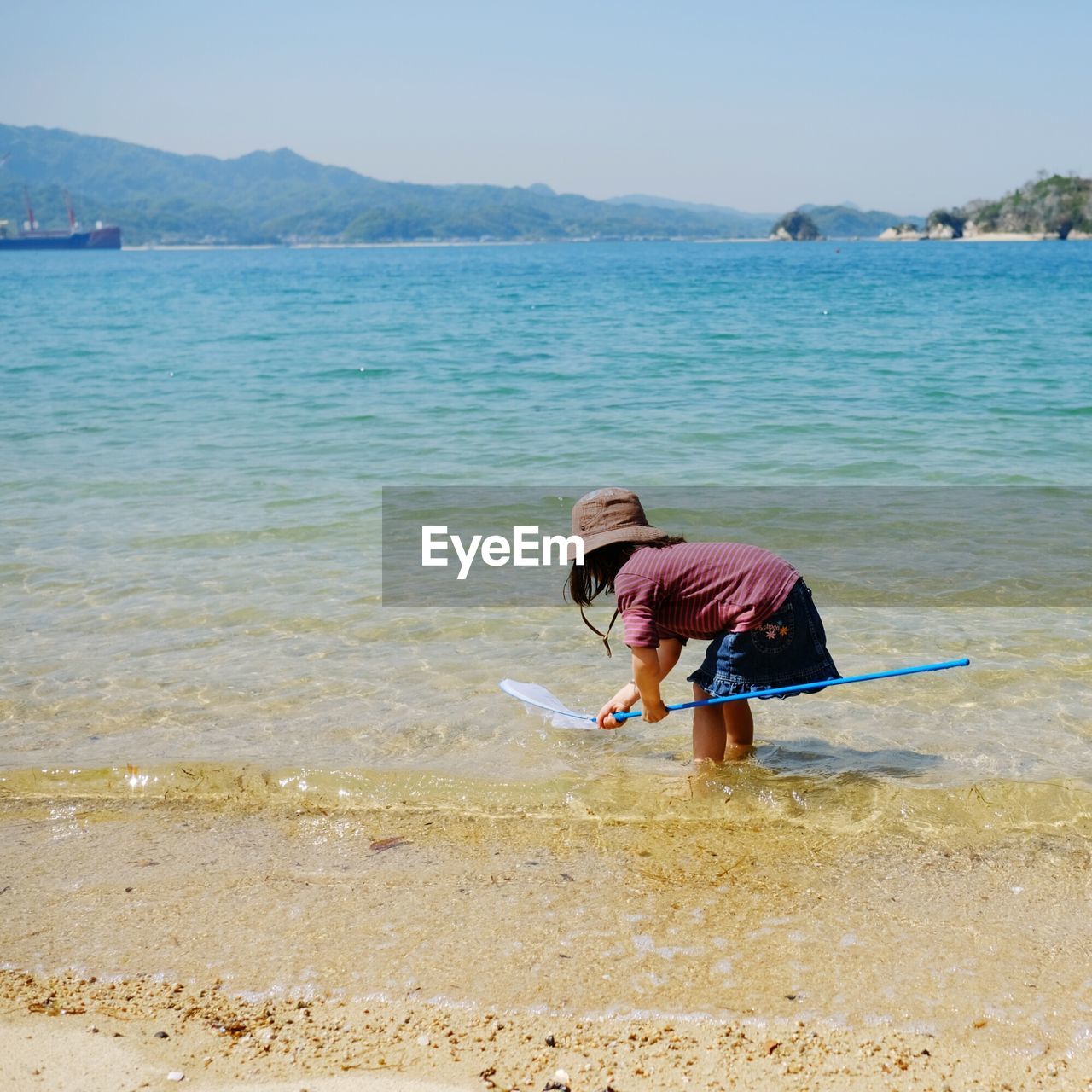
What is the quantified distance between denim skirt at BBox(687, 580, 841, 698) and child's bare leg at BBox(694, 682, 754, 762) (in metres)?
0.22

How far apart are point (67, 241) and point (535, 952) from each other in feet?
538

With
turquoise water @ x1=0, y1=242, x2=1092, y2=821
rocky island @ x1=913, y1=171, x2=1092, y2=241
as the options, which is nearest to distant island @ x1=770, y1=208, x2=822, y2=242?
rocky island @ x1=913, y1=171, x2=1092, y2=241

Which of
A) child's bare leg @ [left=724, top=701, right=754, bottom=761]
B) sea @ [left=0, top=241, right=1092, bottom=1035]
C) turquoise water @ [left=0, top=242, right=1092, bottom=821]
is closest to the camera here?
sea @ [left=0, top=241, right=1092, bottom=1035]

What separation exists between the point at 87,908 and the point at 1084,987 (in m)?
2.57

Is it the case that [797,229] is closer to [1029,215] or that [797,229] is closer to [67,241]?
[1029,215]

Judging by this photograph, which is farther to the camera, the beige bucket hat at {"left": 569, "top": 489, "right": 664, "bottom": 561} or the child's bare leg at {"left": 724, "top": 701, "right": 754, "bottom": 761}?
the child's bare leg at {"left": 724, "top": 701, "right": 754, "bottom": 761}

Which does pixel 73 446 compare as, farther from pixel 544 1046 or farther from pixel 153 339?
pixel 153 339

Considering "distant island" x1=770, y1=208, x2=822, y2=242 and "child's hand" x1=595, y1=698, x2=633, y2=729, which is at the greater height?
"distant island" x1=770, y1=208, x2=822, y2=242

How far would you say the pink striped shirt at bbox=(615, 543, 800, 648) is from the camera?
3.54 meters

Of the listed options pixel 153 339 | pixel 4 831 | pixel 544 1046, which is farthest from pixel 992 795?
pixel 153 339

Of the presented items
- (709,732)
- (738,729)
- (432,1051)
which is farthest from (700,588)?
(432,1051)

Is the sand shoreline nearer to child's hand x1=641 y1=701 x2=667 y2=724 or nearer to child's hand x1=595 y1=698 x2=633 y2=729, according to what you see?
child's hand x1=641 y1=701 x2=667 y2=724

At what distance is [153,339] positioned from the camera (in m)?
23.2
